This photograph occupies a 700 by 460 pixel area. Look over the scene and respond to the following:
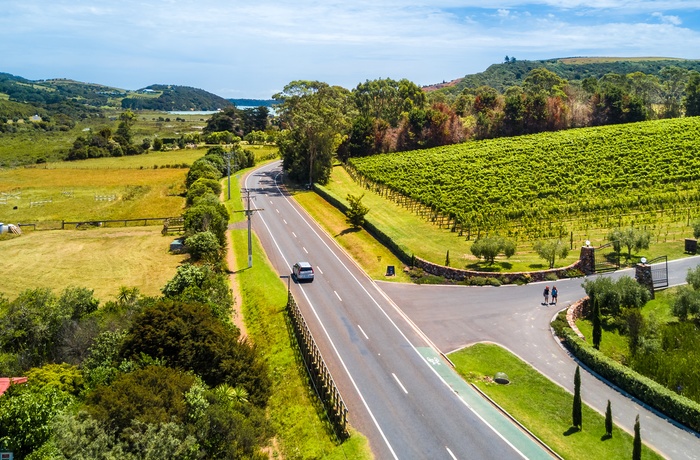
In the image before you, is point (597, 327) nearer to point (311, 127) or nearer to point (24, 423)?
point (24, 423)

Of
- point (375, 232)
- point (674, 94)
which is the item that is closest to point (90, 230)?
point (375, 232)

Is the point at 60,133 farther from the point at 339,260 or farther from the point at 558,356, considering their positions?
the point at 558,356

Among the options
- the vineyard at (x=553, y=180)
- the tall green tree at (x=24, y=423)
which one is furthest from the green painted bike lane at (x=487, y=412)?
the vineyard at (x=553, y=180)

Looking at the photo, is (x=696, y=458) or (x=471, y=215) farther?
(x=471, y=215)

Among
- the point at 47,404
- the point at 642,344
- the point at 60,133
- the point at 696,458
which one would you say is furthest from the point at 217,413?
the point at 60,133

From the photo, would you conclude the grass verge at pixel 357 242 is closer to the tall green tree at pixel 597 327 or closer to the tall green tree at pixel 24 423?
the tall green tree at pixel 597 327

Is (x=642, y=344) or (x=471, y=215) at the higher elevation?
(x=471, y=215)
